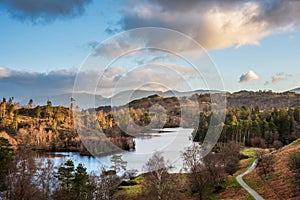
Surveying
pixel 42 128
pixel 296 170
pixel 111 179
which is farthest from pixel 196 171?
pixel 42 128

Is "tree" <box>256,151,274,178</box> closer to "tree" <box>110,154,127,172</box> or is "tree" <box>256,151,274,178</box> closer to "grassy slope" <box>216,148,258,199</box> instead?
"grassy slope" <box>216,148,258,199</box>

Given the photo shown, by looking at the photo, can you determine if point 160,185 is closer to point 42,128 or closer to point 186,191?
point 186,191

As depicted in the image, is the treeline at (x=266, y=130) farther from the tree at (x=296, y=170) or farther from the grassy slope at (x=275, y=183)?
the tree at (x=296, y=170)

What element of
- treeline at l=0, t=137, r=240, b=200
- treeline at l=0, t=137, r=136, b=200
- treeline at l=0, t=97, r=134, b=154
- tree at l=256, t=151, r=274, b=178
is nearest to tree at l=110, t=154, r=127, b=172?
treeline at l=0, t=137, r=240, b=200

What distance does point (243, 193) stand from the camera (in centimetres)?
2923

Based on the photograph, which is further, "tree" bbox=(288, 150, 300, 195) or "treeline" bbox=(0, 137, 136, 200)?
"tree" bbox=(288, 150, 300, 195)

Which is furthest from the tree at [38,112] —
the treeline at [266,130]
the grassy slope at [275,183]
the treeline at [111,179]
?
the grassy slope at [275,183]

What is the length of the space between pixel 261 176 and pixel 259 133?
36143mm

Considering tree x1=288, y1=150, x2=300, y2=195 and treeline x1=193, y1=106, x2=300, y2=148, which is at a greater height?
treeline x1=193, y1=106, x2=300, y2=148

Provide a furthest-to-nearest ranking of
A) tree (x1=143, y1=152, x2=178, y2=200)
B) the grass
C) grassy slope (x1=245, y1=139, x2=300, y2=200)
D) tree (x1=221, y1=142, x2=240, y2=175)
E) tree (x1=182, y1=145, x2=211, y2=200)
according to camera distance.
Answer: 1. tree (x1=221, y1=142, x2=240, y2=175)
2. the grass
3. tree (x1=182, y1=145, x2=211, y2=200)
4. grassy slope (x1=245, y1=139, x2=300, y2=200)
5. tree (x1=143, y1=152, x2=178, y2=200)

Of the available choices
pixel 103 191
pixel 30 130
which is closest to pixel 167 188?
pixel 103 191

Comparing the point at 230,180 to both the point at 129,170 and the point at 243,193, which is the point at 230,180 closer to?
the point at 243,193

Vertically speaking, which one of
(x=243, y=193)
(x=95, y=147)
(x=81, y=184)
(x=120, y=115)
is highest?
(x=120, y=115)

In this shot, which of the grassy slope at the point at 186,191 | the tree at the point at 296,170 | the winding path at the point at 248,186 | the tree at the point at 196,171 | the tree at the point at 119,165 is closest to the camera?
the tree at the point at 296,170
